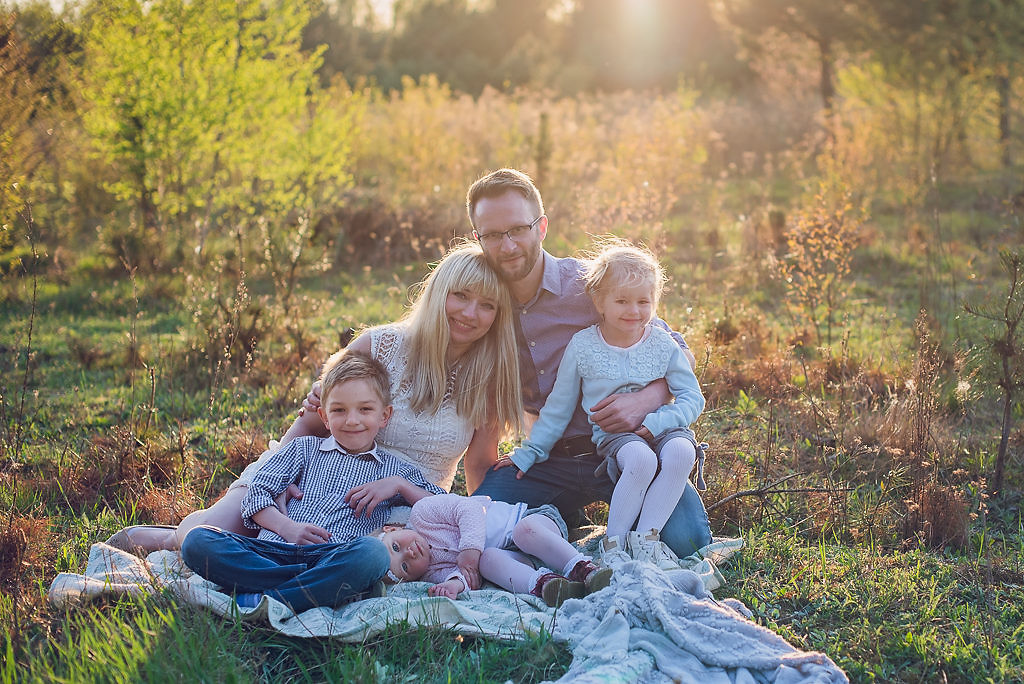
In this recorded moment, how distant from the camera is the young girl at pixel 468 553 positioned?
3.15m

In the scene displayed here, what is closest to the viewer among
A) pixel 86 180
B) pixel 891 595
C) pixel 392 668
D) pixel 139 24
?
pixel 392 668

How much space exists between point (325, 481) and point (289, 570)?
1.66 ft

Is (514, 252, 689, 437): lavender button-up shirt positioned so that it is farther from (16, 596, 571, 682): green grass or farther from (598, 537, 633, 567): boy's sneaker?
(16, 596, 571, 682): green grass

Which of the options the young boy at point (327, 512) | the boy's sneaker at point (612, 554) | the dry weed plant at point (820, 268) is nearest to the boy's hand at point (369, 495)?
the young boy at point (327, 512)

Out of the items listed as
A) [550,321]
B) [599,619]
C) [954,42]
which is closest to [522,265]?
[550,321]

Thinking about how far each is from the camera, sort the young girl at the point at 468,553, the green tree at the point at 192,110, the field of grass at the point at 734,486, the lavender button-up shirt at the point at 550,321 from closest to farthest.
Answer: the field of grass at the point at 734,486 < the young girl at the point at 468,553 < the lavender button-up shirt at the point at 550,321 < the green tree at the point at 192,110

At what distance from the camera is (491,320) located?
3.70 meters

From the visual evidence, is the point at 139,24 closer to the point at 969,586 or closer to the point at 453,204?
the point at 453,204

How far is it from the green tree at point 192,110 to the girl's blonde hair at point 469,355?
16.3 ft

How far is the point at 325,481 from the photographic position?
336cm

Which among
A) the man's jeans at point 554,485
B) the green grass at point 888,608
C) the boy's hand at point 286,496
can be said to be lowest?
the green grass at point 888,608

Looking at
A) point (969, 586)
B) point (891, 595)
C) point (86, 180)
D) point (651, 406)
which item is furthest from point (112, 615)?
point (86, 180)

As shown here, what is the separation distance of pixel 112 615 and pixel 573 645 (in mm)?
1457

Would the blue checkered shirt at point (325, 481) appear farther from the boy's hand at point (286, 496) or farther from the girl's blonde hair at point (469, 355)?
the girl's blonde hair at point (469, 355)
